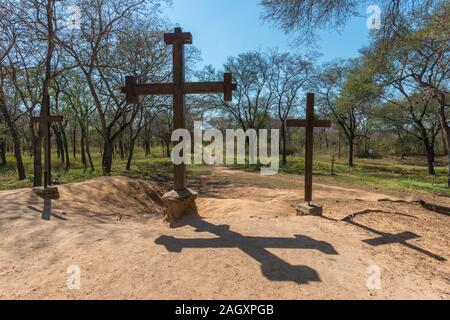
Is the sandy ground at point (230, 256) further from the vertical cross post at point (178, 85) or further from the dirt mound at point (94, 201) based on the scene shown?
the vertical cross post at point (178, 85)

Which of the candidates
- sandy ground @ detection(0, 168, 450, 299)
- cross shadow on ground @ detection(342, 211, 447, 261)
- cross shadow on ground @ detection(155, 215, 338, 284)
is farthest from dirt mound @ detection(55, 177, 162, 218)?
cross shadow on ground @ detection(342, 211, 447, 261)

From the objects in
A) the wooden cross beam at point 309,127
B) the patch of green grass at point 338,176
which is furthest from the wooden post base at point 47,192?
the wooden cross beam at point 309,127

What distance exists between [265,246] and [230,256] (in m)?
0.54

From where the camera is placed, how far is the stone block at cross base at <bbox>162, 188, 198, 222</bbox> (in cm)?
510

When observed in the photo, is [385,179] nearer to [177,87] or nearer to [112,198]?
[112,198]

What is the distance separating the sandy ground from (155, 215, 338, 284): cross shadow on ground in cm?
1

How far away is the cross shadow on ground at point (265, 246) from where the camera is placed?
2.92 m

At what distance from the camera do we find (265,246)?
144 inches

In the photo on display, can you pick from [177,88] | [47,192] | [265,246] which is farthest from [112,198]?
[265,246]

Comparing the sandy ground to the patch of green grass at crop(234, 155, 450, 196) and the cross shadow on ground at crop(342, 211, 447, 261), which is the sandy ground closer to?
the cross shadow on ground at crop(342, 211, 447, 261)

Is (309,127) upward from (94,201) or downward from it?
upward

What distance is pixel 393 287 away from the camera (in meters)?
2.75
